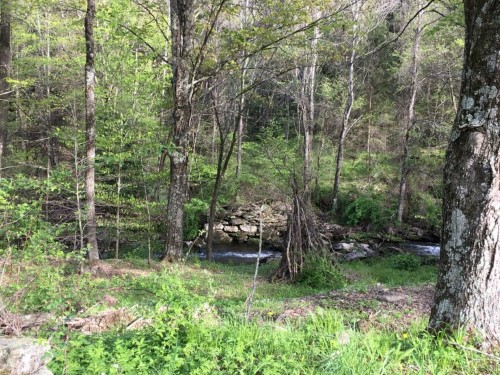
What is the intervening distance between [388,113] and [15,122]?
834 inches

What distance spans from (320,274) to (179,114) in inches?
204

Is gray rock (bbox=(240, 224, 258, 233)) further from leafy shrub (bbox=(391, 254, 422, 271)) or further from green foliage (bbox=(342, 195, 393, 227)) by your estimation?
leafy shrub (bbox=(391, 254, 422, 271))

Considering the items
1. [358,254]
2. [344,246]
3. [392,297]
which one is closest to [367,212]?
[344,246]

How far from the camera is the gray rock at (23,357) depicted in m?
2.39

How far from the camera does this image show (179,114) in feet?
32.0

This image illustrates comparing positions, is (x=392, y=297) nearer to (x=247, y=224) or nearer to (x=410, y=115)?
(x=247, y=224)

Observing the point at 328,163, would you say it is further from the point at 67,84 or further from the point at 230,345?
the point at 230,345

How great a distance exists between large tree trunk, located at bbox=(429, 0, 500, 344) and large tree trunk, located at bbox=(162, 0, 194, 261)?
7.23 metres

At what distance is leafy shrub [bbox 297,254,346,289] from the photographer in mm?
8875

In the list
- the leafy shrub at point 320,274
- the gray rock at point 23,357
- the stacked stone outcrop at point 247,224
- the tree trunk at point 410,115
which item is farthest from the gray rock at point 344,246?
the gray rock at point 23,357

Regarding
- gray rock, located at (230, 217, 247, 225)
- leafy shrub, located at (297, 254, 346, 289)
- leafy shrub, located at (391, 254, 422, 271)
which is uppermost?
leafy shrub, located at (297, 254, 346, 289)

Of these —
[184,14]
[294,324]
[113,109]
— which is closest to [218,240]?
[113,109]

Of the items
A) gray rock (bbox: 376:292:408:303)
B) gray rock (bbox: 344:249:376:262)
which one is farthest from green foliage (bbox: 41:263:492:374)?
gray rock (bbox: 344:249:376:262)

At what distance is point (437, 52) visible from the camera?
16.8 metres
